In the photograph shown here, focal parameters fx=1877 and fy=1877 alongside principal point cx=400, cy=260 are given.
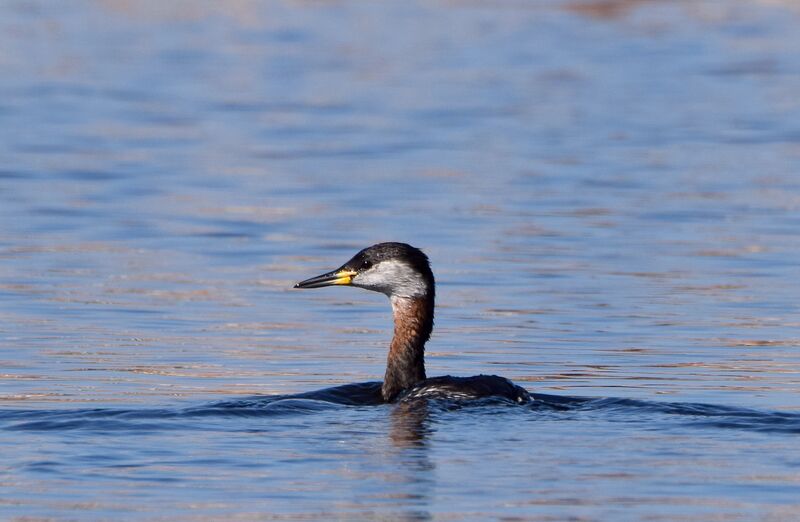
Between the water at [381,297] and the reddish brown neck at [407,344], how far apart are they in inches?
18.9

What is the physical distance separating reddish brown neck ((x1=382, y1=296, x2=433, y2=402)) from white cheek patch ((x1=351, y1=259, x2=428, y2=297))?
6cm

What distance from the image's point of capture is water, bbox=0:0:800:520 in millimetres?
9305

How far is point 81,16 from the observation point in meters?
42.3

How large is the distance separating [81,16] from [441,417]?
108ft

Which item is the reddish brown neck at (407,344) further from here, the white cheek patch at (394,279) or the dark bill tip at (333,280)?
→ the dark bill tip at (333,280)

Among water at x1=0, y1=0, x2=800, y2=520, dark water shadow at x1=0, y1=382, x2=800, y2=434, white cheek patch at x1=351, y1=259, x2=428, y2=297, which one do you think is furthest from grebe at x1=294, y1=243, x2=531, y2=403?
dark water shadow at x1=0, y1=382, x2=800, y2=434

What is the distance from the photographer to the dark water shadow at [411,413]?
34.0 ft

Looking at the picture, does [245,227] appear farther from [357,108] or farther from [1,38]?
[1,38]

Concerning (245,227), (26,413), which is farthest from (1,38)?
(26,413)

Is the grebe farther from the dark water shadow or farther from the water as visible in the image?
the dark water shadow

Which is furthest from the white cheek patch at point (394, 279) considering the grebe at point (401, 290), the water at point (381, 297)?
the water at point (381, 297)

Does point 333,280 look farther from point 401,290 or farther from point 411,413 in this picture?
point 411,413

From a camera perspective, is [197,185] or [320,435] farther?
[197,185]

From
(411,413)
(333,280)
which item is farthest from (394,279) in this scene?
(411,413)
